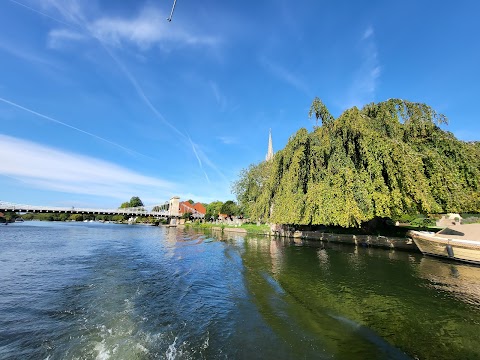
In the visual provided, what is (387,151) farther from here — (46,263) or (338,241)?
(46,263)

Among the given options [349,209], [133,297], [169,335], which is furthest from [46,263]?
[349,209]

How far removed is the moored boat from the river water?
1573mm

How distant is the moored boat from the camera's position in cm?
1631

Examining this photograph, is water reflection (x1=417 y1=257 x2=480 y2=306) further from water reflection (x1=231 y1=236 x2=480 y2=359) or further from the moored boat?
the moored boat

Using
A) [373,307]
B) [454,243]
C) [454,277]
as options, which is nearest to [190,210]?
[454,243]

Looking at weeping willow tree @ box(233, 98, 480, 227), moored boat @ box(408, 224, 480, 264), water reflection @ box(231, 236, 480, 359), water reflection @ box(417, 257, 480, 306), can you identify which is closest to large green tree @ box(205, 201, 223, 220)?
weeping willow tree @ box(233, 98, 480, 227)

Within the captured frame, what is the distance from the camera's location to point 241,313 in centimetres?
818

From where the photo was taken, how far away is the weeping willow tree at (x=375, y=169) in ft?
63.5

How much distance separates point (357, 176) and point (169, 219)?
116330mm

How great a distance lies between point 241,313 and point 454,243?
55.3 ft

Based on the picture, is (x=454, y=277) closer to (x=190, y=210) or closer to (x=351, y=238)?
(x=351, y=238)

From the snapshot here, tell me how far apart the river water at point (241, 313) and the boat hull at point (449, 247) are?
1.48m

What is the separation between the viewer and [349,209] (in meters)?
19.7

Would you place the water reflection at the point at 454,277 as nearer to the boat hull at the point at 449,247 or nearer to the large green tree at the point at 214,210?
the boat hull at the point at 449,247
